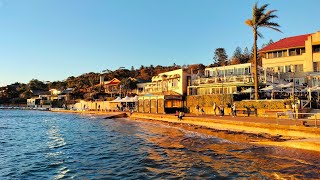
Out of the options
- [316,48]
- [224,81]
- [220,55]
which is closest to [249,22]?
[224,81]

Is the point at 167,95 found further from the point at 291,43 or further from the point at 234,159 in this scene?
the point at 234,159

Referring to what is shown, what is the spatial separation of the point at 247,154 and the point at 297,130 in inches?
221

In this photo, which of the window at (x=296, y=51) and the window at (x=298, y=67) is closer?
the window at (x=298, y=67)

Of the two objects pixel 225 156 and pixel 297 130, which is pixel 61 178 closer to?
pixel 225 156

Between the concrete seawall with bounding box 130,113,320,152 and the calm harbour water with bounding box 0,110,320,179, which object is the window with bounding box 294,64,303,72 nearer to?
the concrete seawall with bounding box 130,113,320,152

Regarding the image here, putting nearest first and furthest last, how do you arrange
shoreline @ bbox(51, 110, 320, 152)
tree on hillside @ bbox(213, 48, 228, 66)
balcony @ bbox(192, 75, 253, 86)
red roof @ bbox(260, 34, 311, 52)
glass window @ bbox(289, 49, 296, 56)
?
1. shoreline @ bbox(51, 110, 320, 152)
2. balcony @ bbox(192, 75, 253, 86)
3. glass window @ bbox(289, 49, 296, 56)
4. red roof @ bbox(260, 34, 311, 52)
5. tree on hillside @ bbox(213, 48, 228, 66)

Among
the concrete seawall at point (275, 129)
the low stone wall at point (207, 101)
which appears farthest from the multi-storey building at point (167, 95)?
the concrete seawall at point (275, 129)

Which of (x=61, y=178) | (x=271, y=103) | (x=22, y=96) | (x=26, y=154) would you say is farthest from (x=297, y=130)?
(x=22, y=96)

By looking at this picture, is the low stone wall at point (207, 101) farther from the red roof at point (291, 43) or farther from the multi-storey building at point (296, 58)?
the red roof at point (291, 43)

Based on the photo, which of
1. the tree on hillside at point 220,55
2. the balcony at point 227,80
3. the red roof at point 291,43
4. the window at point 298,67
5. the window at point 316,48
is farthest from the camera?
the tree on hillside at point 220,55

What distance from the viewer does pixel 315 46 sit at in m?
46.1

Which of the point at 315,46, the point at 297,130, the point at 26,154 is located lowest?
the point at 26,154

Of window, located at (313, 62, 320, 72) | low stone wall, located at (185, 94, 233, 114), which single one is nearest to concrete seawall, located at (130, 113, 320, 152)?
low stone wall, located at (185, 94, 233, 114)

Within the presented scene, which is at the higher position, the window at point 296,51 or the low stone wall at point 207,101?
the window at point 296,51
